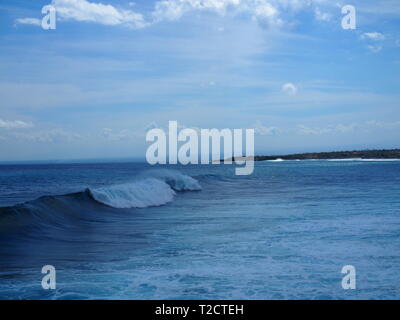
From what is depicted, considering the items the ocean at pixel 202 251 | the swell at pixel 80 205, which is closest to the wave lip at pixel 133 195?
the swell at pixel 80 205

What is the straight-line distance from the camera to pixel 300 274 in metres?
7.30

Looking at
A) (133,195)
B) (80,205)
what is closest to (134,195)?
(133,195)

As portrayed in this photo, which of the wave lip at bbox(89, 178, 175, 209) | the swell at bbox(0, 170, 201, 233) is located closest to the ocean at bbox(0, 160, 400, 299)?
the swell at bbox(0, 170, 201, 233)

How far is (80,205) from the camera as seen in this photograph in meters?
17.4

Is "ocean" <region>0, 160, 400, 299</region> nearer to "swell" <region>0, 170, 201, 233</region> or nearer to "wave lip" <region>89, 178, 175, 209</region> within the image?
"swell" <region>0, 170, 201, 233</region>

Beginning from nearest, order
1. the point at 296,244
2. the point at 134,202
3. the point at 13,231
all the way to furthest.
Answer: the point at 296,244, the point at 13,231, the point at 134,202

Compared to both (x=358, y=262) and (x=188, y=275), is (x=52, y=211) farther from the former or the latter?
(x=358, y=262)

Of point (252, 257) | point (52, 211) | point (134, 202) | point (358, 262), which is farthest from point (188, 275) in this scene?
point (134, 202)

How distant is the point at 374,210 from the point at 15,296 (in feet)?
38.9

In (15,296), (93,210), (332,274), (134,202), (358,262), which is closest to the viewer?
(15,296)

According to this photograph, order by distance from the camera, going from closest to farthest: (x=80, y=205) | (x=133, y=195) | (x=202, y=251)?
1. (x=202, y=251)
2. (x=80, y=205)
3. (x=133, y=195)

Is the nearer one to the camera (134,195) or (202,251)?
(202,251)

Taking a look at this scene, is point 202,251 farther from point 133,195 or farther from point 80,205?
point 133,195

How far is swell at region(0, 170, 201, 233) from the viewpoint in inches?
520
